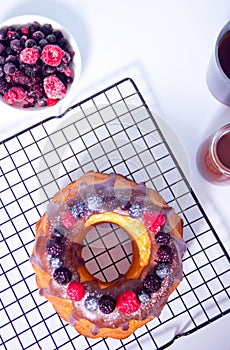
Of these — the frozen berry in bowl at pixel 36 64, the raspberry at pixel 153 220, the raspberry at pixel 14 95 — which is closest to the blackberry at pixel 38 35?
the frozen berry in bowl at pixel 36 64

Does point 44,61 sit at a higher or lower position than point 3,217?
higher

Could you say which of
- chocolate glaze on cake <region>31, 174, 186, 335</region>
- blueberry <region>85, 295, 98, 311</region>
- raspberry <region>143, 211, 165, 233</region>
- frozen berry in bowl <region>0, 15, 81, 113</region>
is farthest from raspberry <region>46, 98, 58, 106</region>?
blueberry <region>85, 295, 98, 311</region>

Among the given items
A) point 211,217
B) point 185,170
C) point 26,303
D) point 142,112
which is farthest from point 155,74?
point 26,303

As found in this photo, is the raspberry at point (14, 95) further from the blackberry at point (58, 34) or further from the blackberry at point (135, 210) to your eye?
the blackberry at point (135, 210)

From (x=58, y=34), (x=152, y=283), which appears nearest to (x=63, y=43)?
(x=58, y=34)

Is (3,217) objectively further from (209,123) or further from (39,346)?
(209,123)

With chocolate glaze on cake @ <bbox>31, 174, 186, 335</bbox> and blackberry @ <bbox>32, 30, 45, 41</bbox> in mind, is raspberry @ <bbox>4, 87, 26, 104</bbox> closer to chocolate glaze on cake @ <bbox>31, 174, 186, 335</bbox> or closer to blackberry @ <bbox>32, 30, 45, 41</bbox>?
blackberry @ <bbox>32, 30, 45, 41</bbox>

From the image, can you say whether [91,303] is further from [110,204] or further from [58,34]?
[58,34]

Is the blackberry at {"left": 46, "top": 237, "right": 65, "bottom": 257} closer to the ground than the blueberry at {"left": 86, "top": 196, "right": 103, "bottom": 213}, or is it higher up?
closer to the ground
